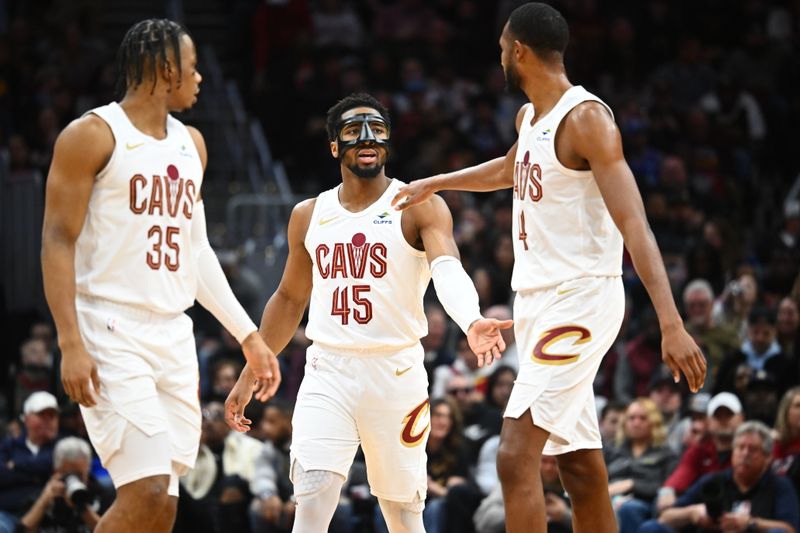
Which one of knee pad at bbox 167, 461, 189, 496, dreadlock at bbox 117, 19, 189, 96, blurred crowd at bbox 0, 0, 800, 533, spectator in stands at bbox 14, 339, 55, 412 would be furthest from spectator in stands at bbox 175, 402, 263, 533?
dreadlock at bbox 117, 19, 189, 96

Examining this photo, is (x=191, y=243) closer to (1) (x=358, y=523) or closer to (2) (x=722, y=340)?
(1) (x=358, y=523)

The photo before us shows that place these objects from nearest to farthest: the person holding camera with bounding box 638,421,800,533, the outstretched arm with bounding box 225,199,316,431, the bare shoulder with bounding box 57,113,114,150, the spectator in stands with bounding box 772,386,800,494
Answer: the bare shoulder with bounding box 57,113,114,150 → the outstretched arm with bounding box 225,199,316,431 → the person holding camera with bounding box 638,421,800,533 → the spectator in stands with bounding box 772,386,800,494

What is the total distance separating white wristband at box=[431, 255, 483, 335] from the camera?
6164mm

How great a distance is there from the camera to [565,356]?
6.09 metres

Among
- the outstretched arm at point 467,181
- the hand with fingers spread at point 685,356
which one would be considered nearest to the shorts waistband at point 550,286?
the hand with fingers spread at point 685,356

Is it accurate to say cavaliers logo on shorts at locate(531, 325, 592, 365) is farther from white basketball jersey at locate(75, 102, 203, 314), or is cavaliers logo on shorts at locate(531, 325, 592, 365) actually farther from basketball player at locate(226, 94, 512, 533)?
white basketball jersey at locate(75, 102, 203, 314)

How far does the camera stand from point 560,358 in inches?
240

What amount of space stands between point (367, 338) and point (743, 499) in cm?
414

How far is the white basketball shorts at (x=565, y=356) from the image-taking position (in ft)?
19.9

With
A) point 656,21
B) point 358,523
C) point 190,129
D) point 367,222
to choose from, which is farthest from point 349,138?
point 656,21

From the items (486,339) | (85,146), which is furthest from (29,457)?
(486,339)

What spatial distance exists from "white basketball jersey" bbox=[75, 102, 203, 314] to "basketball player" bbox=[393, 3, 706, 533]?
1.60 metres

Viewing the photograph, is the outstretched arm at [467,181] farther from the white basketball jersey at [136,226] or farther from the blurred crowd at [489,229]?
the blurred crowd at [489,229]

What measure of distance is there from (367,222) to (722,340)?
19.5 ft
